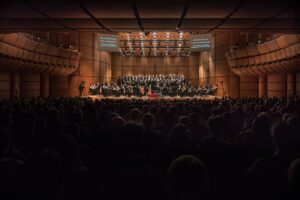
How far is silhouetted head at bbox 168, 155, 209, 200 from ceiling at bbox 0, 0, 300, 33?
490cm

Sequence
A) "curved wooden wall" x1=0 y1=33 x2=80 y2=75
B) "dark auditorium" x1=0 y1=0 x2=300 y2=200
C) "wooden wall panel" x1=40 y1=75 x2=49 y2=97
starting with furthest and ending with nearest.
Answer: "wooden wall panel" x1=40 y1=75 x2=49 y2=97
"curved wooden wall" x1=0 y1=33 x2=80 y2=75
"dark auditorium" x1=0 y1=0 x2=300 y2=200

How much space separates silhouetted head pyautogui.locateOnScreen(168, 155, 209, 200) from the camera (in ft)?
5.95

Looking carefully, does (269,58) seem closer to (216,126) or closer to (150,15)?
(150,15)

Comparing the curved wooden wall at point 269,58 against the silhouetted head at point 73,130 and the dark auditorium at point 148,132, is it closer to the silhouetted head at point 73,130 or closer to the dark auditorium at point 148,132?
the dark auditorium at point 148,132

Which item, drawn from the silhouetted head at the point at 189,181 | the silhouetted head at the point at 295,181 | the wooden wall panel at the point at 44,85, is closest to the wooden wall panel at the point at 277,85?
the wooden wall panel at the point at 44,85

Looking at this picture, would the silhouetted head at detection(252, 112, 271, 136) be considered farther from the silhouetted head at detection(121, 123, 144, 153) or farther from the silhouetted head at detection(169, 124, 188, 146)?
the silhouetted head at detection(121, 123, 144, 153)

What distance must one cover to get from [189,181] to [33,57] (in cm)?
2146

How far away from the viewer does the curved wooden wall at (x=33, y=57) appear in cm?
1769

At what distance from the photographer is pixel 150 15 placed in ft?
24.5

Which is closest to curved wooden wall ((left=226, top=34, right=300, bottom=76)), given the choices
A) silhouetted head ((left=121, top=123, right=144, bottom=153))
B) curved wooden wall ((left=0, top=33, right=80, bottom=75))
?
curved wooden wall ((left=0, top=33, right=80, bottom=75))

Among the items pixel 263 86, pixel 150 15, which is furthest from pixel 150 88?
pixel 150 15

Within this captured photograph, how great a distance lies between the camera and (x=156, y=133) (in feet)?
14.0

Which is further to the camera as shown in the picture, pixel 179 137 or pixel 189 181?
pixel 179 137

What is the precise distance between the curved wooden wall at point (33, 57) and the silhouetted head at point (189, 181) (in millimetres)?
17406
